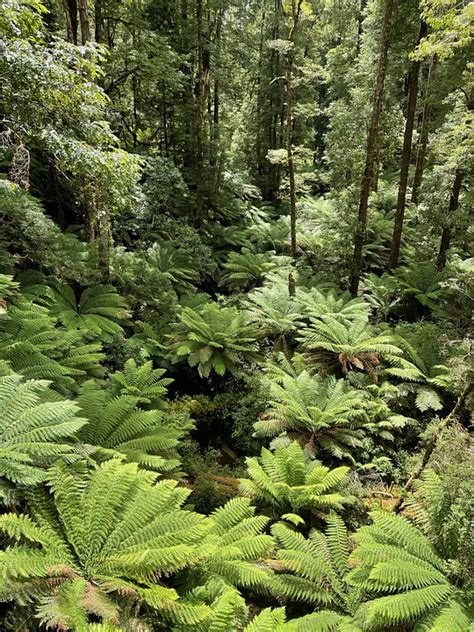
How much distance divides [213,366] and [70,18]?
7.66 m

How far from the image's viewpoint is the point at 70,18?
341 inches

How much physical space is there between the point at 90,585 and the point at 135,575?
278mm

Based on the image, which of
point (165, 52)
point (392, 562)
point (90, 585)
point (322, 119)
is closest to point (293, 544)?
point (392, 562)

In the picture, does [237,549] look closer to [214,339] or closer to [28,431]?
[28,431]

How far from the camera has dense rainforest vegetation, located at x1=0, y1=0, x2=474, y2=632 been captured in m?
3.05

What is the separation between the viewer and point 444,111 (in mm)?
13828

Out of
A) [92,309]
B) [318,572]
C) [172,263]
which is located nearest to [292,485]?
[318,572]

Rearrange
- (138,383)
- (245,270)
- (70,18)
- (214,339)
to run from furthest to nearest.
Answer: (245,270)
(70,18)
(214,339)
(138,383)

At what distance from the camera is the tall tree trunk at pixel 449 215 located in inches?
390

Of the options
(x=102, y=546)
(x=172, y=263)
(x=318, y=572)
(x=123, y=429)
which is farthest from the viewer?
(x=172, y=263)

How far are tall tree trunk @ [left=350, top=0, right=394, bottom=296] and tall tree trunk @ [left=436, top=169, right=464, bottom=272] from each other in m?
2.07

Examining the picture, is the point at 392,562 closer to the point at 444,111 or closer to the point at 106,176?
the point at 106,176

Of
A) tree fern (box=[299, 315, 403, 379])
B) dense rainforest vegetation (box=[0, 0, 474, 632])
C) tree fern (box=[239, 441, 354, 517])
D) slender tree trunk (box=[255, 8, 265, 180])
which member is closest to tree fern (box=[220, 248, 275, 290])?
dense rainforest vegetation (box=[0, 0, 474, 632])

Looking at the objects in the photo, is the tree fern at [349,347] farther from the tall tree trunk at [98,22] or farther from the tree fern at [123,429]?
the tall tree trunk at [98,22]
